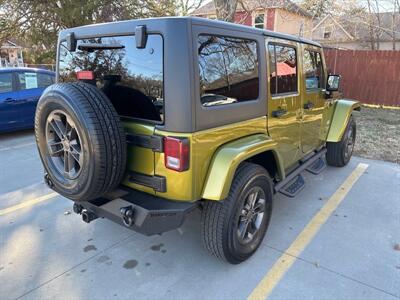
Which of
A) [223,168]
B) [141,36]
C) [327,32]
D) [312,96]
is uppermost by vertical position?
[327,32]

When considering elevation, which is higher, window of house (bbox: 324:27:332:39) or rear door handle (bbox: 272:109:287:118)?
window of house (bbox: 324:27:332:39)

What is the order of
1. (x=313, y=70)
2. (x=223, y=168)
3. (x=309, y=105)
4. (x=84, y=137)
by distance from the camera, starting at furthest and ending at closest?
(x=313, y=70), (x=309, y=105), (x=223, y=168), (x=84, y=137)

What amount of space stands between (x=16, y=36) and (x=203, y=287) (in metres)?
16.9

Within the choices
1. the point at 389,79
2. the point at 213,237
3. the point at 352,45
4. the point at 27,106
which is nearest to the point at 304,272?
the point at 213,237

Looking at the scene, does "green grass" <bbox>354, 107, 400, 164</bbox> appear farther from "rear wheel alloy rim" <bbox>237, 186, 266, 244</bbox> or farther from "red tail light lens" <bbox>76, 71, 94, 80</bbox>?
"red tail light lens" <bbox>76, 71, 94, 80</bbox>

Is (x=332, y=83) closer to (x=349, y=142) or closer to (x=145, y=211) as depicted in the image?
(x=349, y=142)

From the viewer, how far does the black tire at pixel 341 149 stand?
511cm

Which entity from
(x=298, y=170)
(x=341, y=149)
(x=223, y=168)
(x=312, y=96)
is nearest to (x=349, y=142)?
(x=341, y=149)

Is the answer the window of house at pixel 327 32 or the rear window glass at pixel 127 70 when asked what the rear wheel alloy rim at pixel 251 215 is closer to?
the rear window glass at pixel 127 70

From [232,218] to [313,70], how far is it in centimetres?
255

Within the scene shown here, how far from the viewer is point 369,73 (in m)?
11.6

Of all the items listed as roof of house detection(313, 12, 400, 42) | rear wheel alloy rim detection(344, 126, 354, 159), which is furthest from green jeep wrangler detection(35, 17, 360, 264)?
roof of house detection(313, 12, 400, 42)

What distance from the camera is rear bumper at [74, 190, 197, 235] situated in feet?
7.53

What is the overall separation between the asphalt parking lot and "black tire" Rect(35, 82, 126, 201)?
0.79 meters
